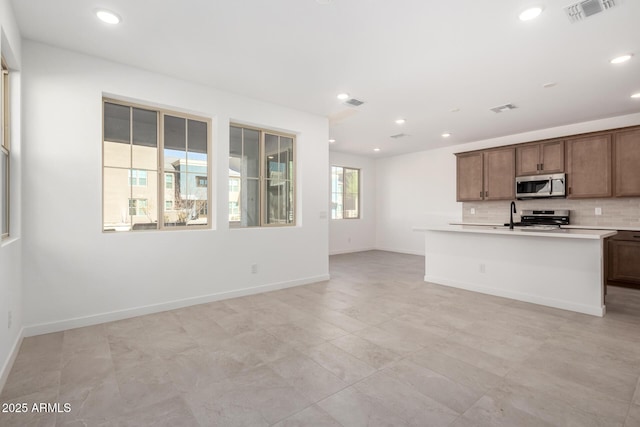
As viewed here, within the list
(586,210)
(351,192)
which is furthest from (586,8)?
(351,192)

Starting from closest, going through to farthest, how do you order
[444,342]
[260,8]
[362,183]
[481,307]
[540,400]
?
[540,400], [260,8], [444,342], [481,307], [362,183]

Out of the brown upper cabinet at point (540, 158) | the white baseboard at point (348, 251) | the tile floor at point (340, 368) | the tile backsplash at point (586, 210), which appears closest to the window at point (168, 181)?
the tile floor at point (340, 368)

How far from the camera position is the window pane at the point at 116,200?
3439 millimetres

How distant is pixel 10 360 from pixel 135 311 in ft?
3.77

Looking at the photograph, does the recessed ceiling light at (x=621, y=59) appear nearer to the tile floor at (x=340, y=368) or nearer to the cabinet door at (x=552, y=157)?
the cabinet door at (x=552, y=157)

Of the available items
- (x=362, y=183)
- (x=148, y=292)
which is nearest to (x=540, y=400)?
(x=148, y=292)

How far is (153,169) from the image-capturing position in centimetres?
373

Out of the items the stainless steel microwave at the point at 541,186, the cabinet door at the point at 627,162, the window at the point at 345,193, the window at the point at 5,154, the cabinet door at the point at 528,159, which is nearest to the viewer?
the window at the point at 5,154

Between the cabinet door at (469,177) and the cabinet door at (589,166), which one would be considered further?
the cabinet door at (469,177)

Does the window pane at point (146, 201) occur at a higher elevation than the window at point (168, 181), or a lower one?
lower

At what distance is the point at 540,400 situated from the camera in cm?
197

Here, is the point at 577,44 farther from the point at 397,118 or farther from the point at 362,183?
the point at 362,183

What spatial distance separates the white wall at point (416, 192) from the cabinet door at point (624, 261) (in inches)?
95.7

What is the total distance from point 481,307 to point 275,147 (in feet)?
12.0
